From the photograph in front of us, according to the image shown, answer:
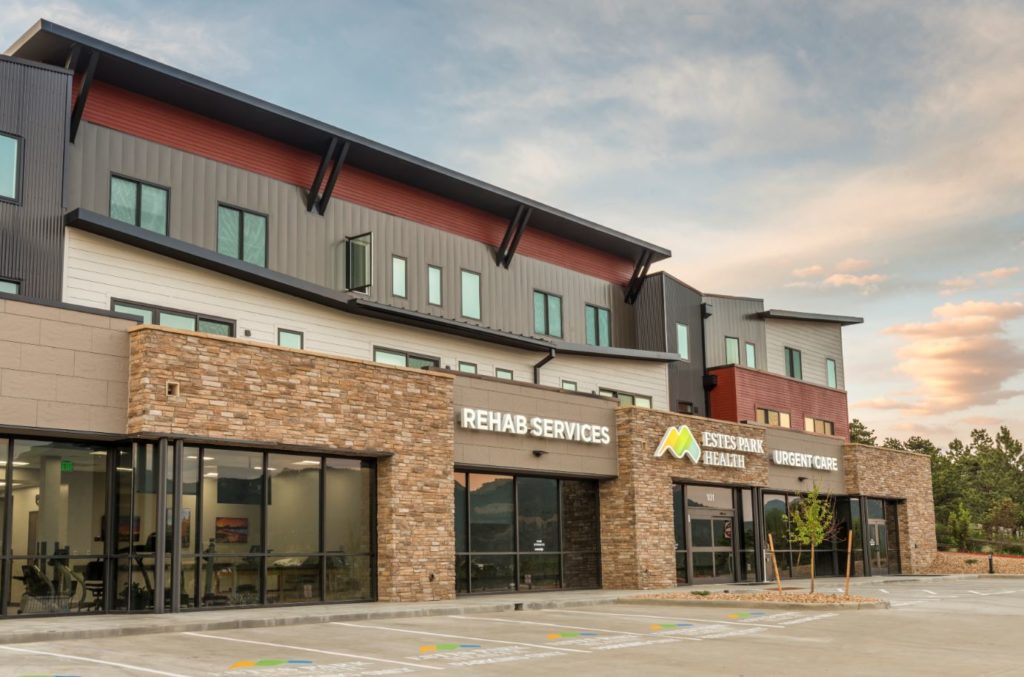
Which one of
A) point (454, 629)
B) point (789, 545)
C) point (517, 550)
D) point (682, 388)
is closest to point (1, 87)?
point (454, 629)

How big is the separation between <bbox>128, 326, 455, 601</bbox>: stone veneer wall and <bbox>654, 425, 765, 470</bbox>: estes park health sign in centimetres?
A: 896

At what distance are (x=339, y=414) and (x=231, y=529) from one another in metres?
3.32

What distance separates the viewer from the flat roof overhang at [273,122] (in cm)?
2248

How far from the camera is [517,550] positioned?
93.2 ft

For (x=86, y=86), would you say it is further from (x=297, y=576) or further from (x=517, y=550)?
(x=517, y=550)

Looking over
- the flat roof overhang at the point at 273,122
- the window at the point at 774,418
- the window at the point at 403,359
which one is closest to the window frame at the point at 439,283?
the window at the point at 403,359

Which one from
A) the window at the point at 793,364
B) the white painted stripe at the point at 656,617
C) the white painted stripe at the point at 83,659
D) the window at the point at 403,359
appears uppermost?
the window at the point at 793,364

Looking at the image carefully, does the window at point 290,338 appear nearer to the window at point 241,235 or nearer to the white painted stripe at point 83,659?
the window at point 241,235

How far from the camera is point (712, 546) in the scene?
34.7m

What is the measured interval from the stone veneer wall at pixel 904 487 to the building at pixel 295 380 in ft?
25.7

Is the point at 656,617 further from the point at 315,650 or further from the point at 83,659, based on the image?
the point at 83,659

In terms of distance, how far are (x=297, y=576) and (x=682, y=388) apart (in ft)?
64.0

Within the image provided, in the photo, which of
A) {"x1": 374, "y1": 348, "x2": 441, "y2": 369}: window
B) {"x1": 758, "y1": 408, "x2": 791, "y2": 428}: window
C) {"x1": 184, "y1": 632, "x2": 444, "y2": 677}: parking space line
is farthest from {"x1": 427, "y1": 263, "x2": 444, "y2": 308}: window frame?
{"x1": 758, "y1": 408, "x2": 791, "y2": 428}: window

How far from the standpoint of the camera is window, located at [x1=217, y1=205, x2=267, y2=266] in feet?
83.6
